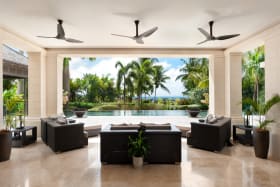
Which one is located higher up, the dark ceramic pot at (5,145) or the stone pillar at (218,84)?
the stone pillar at (218,84)

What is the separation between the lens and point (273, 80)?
4.95 metres

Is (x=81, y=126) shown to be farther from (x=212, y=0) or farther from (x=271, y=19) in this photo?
(x=271, y=19)

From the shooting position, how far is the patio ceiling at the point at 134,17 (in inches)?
146

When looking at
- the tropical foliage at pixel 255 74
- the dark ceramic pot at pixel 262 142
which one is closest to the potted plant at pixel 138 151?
the dark ceramic pot at pixel 262 142

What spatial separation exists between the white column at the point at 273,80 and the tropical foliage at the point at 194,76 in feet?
24.9

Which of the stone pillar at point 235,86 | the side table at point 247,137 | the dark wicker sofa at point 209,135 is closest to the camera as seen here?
the dark wicker sofa at point 209,135

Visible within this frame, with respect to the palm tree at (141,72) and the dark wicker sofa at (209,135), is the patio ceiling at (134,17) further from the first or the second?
the palm tree at (141,72)

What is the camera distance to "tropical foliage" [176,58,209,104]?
13.0 meters

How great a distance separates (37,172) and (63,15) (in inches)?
133

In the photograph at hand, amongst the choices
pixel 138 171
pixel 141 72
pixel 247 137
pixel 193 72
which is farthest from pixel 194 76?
pixel 138 171

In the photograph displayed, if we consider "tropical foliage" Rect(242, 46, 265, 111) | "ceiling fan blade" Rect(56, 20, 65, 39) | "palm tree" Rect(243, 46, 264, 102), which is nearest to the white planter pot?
"ceiling fan blade" Rect(56, 20, 65, 39)

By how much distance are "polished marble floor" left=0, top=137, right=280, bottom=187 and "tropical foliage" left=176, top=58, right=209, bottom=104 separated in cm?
807

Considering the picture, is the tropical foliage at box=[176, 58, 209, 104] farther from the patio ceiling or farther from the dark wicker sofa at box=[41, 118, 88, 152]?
the dark wicker sofa at box=[41, 118, 88, 152]

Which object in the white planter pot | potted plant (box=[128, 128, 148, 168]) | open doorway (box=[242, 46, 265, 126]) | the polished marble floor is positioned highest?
open doorway (box=[242, 46, 265, 126])
